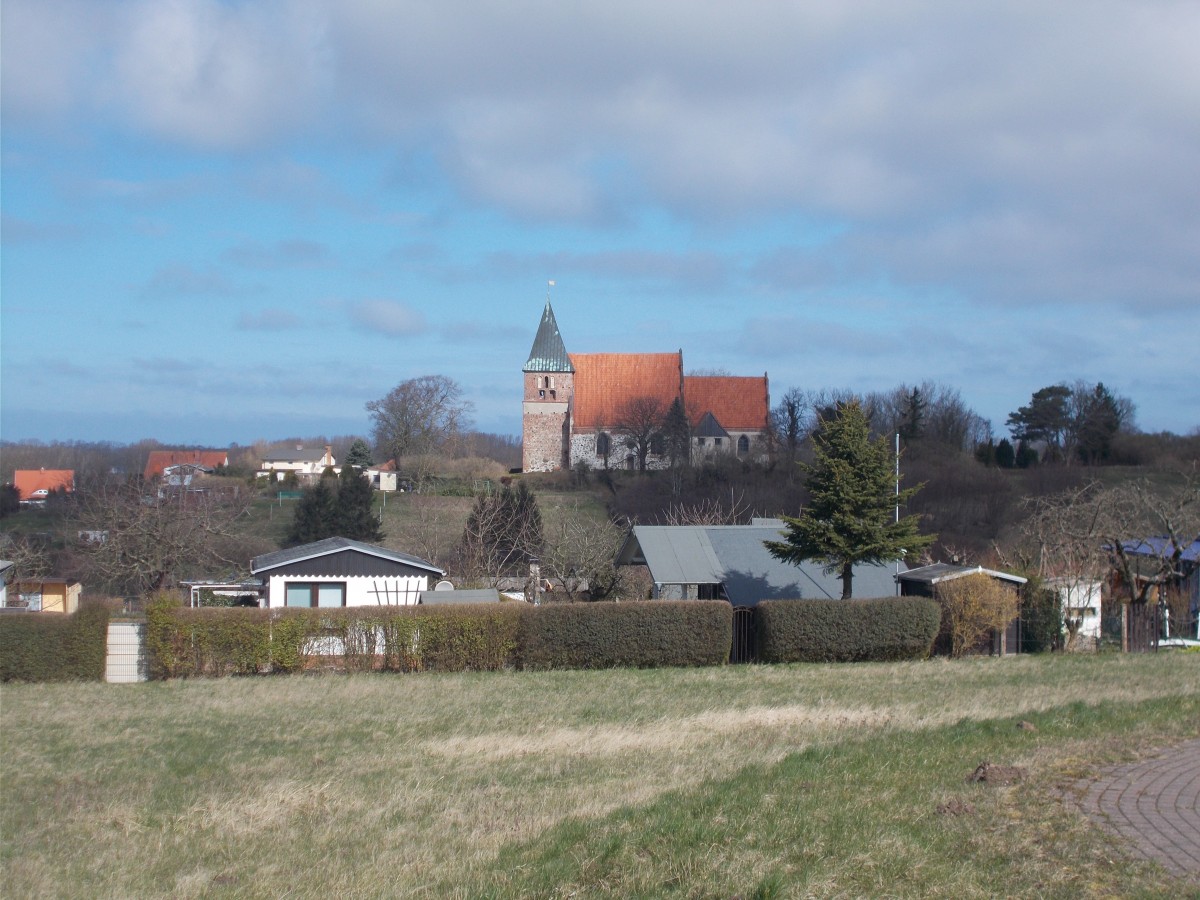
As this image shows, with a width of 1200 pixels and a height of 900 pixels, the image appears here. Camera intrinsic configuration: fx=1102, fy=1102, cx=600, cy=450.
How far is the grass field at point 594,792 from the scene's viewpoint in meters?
6.94

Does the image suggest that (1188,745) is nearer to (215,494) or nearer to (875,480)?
(875,480)

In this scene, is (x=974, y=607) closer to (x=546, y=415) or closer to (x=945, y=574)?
(x=945, y=574)

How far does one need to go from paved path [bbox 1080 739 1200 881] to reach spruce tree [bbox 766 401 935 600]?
16134 millimetres

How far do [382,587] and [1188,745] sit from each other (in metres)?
27.8

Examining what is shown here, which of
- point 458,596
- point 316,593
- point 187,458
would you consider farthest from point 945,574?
point 187,458

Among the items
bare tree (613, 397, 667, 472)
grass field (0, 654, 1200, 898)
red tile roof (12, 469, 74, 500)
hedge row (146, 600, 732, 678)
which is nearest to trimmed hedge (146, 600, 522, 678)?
hedge row (146, 600, 732, 678)

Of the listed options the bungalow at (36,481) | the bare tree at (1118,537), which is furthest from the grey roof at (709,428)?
the bare tree at (1118,537)

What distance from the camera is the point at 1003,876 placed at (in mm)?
6320

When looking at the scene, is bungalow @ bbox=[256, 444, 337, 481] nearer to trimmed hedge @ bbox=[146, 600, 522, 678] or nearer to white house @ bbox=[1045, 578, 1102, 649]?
trimmed hedge @ bbox=[146, 600, 522, 678]

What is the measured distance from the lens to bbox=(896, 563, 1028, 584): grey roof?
2594 cm

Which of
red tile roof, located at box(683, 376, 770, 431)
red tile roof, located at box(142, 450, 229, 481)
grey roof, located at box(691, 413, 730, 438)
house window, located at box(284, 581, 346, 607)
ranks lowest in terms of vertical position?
house window, located at box(284, 581, 346, 607)

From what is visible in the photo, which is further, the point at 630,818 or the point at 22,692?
the point at 22,692

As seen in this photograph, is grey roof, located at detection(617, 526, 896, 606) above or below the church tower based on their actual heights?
below

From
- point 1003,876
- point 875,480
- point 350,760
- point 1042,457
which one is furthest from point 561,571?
point 1042,457
